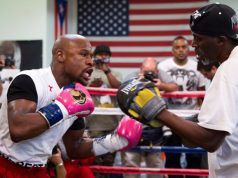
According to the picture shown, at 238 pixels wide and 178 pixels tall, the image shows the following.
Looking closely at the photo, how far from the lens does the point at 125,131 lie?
2531mm

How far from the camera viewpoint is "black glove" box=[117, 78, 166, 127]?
4.48 feet

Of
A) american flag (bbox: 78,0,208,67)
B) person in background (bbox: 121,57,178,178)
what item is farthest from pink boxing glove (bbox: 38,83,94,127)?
american flag (bbox: 78,0,208,67)

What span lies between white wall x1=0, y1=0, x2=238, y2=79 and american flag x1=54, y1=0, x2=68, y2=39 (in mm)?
222

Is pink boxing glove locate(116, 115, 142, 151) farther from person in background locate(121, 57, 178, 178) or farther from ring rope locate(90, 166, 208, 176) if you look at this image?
person in background locate(121, 57, 178, 178)

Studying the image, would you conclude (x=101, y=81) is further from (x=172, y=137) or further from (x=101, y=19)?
(x=101, y=19)

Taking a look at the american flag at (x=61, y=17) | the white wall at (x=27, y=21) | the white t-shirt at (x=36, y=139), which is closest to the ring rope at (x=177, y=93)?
the white t-shirt at (x=36, y=139)

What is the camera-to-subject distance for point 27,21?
16.1ft

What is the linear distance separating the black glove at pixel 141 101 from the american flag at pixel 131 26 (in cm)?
429

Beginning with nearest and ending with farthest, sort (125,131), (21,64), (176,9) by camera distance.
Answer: (125,131), (21,64), (176,9)

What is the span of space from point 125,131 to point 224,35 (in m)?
1.20

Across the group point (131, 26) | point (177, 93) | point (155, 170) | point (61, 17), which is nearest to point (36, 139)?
point (155, 170)

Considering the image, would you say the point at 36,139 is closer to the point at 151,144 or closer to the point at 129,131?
the point at 129,131

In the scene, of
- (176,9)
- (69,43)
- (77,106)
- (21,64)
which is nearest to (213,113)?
(77,106)

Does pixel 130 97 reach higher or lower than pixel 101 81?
higher
